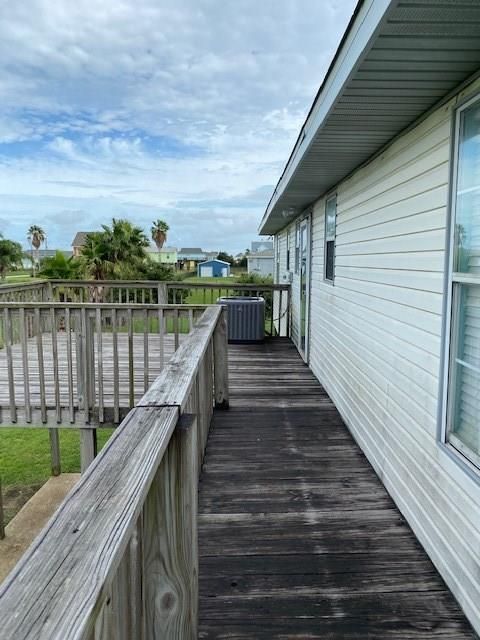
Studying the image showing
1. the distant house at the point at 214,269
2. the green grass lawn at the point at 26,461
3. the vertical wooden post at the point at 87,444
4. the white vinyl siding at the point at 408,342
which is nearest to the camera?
the white vinyl siding at the point at 408,342

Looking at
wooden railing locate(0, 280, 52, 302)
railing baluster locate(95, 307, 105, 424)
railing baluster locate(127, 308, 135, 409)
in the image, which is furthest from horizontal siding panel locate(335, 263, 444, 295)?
wooden railing locate(0, 280, 52, 302)

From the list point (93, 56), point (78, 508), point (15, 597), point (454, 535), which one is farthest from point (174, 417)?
point (93, 56)

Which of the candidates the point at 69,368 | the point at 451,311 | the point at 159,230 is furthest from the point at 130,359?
the point at 159,230

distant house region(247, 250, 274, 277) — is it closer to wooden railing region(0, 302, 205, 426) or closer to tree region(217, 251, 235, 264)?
tree region(217, 251, 235, 264)

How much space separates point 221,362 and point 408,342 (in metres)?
2.21

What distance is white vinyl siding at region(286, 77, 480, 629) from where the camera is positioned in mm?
2299

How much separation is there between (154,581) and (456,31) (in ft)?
7.06

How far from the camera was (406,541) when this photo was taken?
8.77 ft

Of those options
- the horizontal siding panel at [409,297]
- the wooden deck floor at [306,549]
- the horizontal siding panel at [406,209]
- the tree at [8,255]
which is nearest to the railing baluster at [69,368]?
the wooden deck floor at [306,549]

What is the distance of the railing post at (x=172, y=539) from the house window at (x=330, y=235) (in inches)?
175

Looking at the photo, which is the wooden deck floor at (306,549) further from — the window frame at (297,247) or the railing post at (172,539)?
the window frame at (297,247)

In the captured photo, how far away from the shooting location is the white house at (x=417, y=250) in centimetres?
203

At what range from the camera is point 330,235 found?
588 cm

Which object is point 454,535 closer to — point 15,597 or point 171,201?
point 15,597
